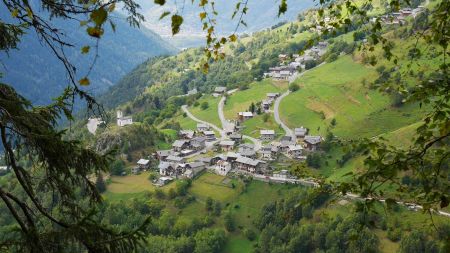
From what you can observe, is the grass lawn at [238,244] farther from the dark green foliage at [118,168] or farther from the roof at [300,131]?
the roof at [300,131]

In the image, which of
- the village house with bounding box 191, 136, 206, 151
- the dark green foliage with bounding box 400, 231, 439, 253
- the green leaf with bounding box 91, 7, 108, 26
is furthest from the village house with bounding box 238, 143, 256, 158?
the green leaf with bounding box 91, 7, 108, 26

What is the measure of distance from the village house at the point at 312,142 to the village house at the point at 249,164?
34.6 ft

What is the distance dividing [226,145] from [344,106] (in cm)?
2247

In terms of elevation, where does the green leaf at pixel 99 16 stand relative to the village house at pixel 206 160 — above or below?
above

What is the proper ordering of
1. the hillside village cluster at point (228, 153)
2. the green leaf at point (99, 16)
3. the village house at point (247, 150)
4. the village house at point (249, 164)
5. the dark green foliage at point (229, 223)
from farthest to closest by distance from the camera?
the village house at point (247, 150) < the hillside village cluster at point (228, 153) < the village house at point (249, 164) < the dark green foliage at point (229, 223) < the green leaf at point (99, 16)

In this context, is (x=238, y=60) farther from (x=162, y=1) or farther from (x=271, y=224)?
(x=162, y=1)

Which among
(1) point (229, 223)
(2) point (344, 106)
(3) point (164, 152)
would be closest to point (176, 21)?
(1) point (229, 223)

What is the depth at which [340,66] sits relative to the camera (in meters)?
103

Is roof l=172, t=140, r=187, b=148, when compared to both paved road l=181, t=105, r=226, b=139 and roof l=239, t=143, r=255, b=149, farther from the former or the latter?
roof l=239, t=143, r=255, b=149

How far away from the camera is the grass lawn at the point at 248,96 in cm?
9875

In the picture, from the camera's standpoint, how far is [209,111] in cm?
10281

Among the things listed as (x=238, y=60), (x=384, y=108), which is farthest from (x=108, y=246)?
(x=238, y=60)

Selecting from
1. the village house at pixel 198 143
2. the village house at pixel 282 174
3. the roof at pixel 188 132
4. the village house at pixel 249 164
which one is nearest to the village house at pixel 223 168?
the village house at pixel 249 164

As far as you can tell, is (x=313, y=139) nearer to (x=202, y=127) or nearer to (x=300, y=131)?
(x=300, y=131)
